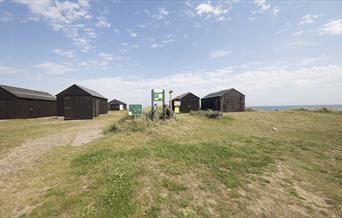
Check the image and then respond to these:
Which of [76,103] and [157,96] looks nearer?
[157,96]

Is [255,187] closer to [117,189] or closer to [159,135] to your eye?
[117,189]

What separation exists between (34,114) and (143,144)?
3195 cm

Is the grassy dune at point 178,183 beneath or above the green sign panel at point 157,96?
beneath

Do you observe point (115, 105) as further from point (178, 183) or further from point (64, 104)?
point (178, 183)

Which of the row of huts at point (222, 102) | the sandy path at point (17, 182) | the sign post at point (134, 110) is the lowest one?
the sandy path at point (17, 182)

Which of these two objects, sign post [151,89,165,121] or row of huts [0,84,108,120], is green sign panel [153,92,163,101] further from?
row of huts [0,84,108,120]

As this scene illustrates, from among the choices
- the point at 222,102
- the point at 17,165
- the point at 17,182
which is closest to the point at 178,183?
the point at 17,182

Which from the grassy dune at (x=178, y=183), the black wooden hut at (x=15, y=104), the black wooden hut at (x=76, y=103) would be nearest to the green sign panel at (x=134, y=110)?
the grassy dune at (x=178, y=183)

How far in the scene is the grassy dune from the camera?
4707 millimetres

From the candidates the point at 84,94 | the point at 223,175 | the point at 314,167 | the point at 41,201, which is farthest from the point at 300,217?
the point at 84,94

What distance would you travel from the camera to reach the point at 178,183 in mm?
5965

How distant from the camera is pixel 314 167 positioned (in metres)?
8.20

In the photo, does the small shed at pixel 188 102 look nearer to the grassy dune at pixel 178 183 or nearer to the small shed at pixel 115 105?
the grassy dune at pixel 178 183

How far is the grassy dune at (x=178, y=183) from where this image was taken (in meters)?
4.71
